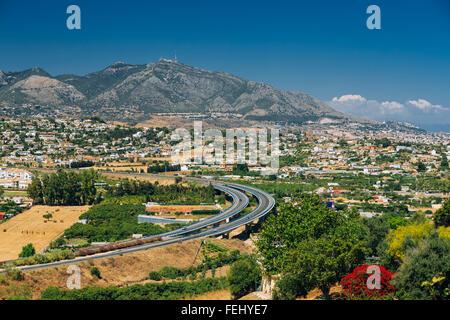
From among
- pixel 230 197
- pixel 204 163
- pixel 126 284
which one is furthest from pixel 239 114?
pixel 126 284

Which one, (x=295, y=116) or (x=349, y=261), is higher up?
(x=295, y=116)

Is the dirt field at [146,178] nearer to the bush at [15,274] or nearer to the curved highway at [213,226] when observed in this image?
the curved highway at [213,226]

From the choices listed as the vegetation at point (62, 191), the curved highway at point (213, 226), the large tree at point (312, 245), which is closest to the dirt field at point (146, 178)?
the curved highway at point (213, 226)

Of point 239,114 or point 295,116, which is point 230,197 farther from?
point 295,116

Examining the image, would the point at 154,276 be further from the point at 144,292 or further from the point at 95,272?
the point at 144,292

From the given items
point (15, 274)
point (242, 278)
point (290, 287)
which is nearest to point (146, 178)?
point (15, 274)

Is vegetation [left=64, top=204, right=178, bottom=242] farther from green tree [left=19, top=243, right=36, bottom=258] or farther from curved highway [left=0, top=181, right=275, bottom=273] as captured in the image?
green tree [left=19, top=243, right=36, bottom=258]
